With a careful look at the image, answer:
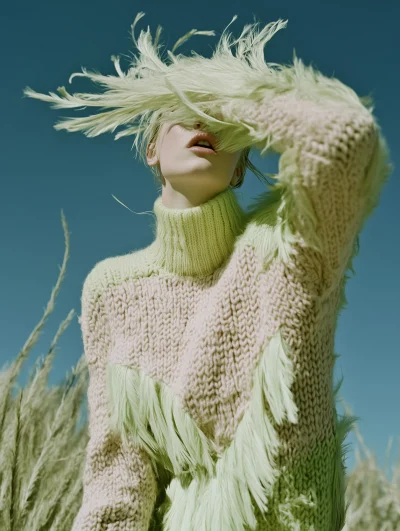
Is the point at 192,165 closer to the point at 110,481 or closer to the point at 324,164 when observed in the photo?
the point at 324,164

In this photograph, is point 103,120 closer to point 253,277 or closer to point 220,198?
point 220,198

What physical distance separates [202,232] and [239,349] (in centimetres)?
24

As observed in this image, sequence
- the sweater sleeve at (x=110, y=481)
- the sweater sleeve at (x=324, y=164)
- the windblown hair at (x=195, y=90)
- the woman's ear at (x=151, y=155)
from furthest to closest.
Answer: the woman's ear at (x=151, y=155)
the sweater sleeve at (x=110, y=481)
the windblown hair at (x=195, y=90)
the sweater sleeve at (x=324, y=164)

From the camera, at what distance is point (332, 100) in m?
0.99

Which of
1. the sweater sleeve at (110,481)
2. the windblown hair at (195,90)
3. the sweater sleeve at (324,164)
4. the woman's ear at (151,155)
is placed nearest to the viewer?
the sweater sleeve at (324,164)

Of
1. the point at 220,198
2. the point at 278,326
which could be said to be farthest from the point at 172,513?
the point at 220,198

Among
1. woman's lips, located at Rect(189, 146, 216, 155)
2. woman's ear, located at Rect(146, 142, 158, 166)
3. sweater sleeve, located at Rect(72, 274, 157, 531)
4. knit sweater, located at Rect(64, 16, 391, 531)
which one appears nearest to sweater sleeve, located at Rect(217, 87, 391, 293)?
knit sweater, located at Rect(64, 16, 391, 531)

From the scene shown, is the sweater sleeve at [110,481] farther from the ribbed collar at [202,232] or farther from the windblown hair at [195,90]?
the windblown hair at [195,90]

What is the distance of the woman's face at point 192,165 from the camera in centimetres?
121

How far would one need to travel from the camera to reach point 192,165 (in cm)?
121

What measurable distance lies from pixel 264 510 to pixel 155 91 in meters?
0.78

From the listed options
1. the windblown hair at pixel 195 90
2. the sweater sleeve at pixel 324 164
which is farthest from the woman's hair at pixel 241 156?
the sweater sleeve at pixel 324 164

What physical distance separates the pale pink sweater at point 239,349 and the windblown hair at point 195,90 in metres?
0.04

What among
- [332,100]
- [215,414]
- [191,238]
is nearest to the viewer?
[332,100]
